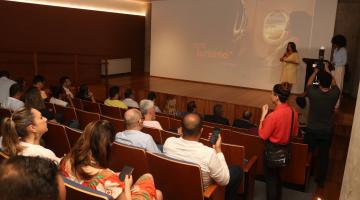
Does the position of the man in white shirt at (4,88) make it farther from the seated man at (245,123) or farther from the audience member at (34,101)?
the seated man at (245,123)

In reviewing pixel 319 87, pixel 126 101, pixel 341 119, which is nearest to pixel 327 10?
pixel 341 119

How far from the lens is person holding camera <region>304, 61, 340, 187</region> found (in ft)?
11.2

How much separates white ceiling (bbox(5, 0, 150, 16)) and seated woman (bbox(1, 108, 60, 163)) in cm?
609

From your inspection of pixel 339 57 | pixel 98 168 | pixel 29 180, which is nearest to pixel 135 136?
pixel 98 168

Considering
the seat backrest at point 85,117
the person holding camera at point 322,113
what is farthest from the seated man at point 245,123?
the seat backrest at point 85,117

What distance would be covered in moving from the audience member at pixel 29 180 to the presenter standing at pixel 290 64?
22.1 ft

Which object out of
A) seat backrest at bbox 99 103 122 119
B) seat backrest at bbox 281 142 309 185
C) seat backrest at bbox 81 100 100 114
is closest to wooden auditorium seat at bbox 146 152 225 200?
seat backrest at bbox 281 142 309 185

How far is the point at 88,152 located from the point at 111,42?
8232 millimetres

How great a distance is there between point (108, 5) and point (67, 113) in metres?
6.09

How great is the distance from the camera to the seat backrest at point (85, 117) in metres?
3.74

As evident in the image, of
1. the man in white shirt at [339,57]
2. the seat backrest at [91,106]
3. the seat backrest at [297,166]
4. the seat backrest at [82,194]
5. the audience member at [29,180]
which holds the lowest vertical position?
the seat backrest at [297,166]

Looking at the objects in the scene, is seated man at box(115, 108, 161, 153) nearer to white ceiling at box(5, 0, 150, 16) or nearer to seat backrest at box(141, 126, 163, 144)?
seat backrest at box(141, 126, 163, 144)

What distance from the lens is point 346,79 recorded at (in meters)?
7.91

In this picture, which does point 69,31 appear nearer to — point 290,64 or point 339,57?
point 290,64
